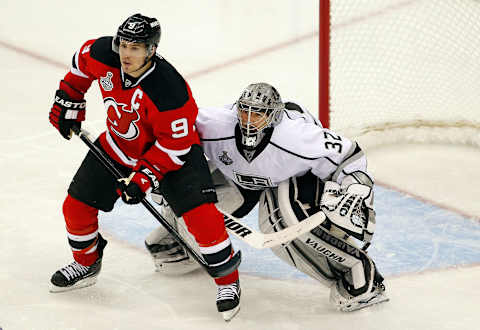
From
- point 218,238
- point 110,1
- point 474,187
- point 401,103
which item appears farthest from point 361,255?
point 110,1

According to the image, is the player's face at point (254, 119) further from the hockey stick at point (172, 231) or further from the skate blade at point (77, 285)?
the skate blade at point (77, 285)

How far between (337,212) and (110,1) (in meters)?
4.08

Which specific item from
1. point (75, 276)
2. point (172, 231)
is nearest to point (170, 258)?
point (172, 231)

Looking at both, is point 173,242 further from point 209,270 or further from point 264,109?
point 264,109

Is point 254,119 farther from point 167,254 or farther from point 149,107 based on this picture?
point 167,254

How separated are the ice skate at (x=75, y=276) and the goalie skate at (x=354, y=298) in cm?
91

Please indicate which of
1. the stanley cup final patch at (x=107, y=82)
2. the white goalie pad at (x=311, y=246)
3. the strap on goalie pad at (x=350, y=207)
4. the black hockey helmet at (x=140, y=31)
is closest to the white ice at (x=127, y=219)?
the white goalie pad at (x=311, y=246)

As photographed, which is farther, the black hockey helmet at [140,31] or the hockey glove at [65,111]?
the hockey glove at [65,111]

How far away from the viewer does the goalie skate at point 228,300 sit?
3.22m

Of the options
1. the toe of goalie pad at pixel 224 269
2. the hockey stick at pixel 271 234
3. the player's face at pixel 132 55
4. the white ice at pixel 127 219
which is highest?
the player's face at pixel 132 55

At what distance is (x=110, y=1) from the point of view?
6.71 m

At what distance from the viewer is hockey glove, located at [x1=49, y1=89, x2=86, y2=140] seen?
10.8ft

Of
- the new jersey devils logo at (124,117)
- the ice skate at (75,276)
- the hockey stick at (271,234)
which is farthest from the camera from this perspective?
the ice skate at (75,276)

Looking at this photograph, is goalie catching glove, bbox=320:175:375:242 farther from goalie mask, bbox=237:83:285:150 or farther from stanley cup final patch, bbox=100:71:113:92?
stanley cup final patch, bbox=100:71:113:92
